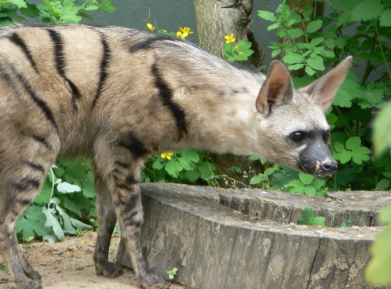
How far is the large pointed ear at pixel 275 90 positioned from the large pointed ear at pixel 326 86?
26cm

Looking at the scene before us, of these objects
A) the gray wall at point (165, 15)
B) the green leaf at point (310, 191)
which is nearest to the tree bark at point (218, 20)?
the gray wall at point (165, 15)

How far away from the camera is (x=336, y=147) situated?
4.55 meters

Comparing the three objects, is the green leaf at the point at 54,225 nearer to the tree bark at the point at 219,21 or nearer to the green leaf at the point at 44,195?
the green leaf at the point at 44,195

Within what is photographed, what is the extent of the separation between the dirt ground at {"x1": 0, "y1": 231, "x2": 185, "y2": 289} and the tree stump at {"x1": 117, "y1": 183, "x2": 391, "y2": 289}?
220mm

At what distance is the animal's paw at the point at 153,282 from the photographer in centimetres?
281

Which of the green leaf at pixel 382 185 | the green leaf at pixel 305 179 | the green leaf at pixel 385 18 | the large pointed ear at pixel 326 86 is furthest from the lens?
the green leaf at pixel 382 185

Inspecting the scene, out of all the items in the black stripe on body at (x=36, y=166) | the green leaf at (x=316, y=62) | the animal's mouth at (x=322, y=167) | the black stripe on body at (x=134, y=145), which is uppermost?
the green leaf at (x=316, y=62)

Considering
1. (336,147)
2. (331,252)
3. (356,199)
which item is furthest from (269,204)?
(336,147)

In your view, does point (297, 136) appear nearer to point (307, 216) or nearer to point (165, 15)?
point (307, 216)

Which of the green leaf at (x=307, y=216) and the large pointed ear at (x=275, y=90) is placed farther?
the green leaf at (x=307, y=216)

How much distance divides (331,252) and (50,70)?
182cm

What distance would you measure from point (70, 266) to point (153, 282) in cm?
87

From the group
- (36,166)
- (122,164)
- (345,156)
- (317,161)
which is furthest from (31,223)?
(345,156)

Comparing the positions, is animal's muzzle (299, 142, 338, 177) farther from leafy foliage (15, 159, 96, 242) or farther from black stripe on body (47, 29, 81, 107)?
leafy foliage (15, 159, 96, 242)
